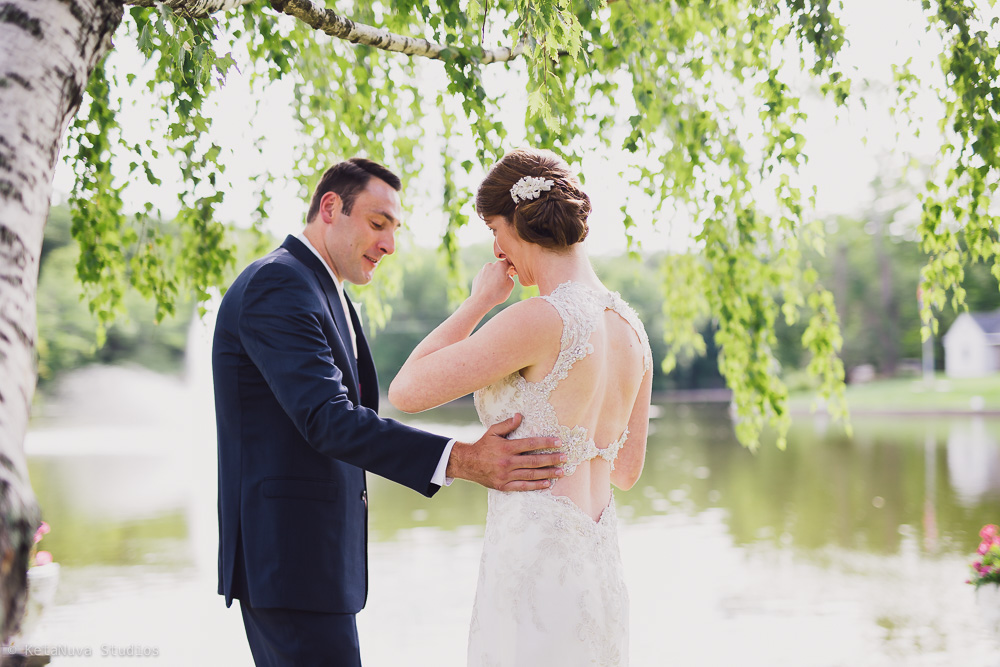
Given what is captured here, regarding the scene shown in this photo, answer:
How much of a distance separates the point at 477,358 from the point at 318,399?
471 mm

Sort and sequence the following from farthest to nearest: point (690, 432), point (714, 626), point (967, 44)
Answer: point (690, 432), point (714, 626), point (967, 44)

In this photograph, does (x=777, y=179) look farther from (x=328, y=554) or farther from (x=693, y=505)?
(x=693, y=505)

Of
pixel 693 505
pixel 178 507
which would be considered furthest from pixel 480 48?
pixel 178 507

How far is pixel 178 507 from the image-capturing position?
40.9ft

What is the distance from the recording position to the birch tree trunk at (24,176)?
→ 1.17 m

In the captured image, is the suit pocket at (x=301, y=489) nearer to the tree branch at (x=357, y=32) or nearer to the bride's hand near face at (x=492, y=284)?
the bride's hand near face at (x=492, y=284)

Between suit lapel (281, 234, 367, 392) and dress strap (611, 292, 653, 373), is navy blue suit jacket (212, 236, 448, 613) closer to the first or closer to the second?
suit lapel (281, 234, 367, 392)

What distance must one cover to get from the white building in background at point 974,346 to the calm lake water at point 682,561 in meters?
36.4

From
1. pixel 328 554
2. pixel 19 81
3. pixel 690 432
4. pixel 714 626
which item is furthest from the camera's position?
pixel 690 432

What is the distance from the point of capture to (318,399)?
7.14 ft

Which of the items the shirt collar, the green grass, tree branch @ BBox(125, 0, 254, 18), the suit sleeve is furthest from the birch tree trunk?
the green grass

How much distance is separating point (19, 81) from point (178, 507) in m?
12.1

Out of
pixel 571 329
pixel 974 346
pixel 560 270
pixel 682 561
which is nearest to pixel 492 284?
pixel 560 270

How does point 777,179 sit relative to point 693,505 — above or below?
above
